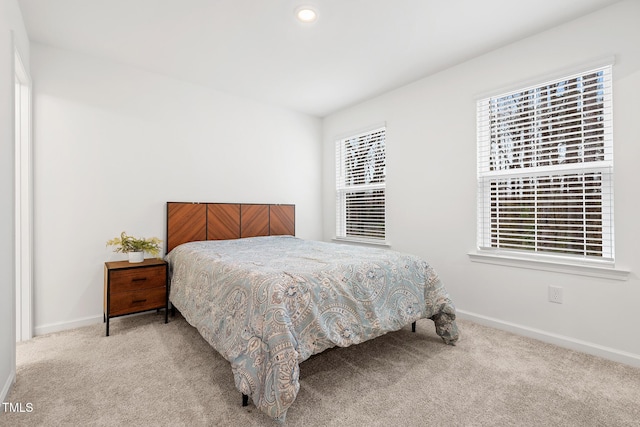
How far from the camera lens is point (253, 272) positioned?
1.79 metres

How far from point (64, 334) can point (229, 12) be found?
117 inches

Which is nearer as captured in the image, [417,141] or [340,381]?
[340,381]

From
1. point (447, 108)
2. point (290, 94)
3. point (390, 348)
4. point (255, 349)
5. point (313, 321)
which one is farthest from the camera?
point (290, 94)

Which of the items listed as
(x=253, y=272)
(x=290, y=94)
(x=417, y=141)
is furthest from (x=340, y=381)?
(x=290, y=94)

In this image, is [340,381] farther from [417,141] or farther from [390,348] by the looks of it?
[417,141]

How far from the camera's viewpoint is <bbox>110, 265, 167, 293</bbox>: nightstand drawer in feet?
8.45

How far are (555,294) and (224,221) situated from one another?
10.8ft

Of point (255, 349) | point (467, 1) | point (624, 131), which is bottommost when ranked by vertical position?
point (255, 349)

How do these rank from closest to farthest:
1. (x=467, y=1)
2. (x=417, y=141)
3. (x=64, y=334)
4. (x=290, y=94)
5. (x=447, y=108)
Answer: (x=467, y=1) → (x=64, y=334) → (x=447, y=108) → (x=417, y=141) → (x=290, y=94)

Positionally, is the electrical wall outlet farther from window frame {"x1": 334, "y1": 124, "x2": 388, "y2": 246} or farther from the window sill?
window frame {"x1": 334, "y1": 124, "x2": 388, "y2": 246}

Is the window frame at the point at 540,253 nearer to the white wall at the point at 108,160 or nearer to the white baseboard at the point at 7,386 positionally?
the white wall at the point at 108,160

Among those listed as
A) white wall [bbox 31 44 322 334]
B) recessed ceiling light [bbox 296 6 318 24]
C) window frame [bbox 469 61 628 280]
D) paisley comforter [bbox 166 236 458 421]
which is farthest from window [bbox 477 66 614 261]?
white wall [bbox 31 44 322 334]

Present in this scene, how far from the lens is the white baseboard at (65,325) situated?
8.55 feet

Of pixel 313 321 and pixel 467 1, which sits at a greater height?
pixel 467 1
